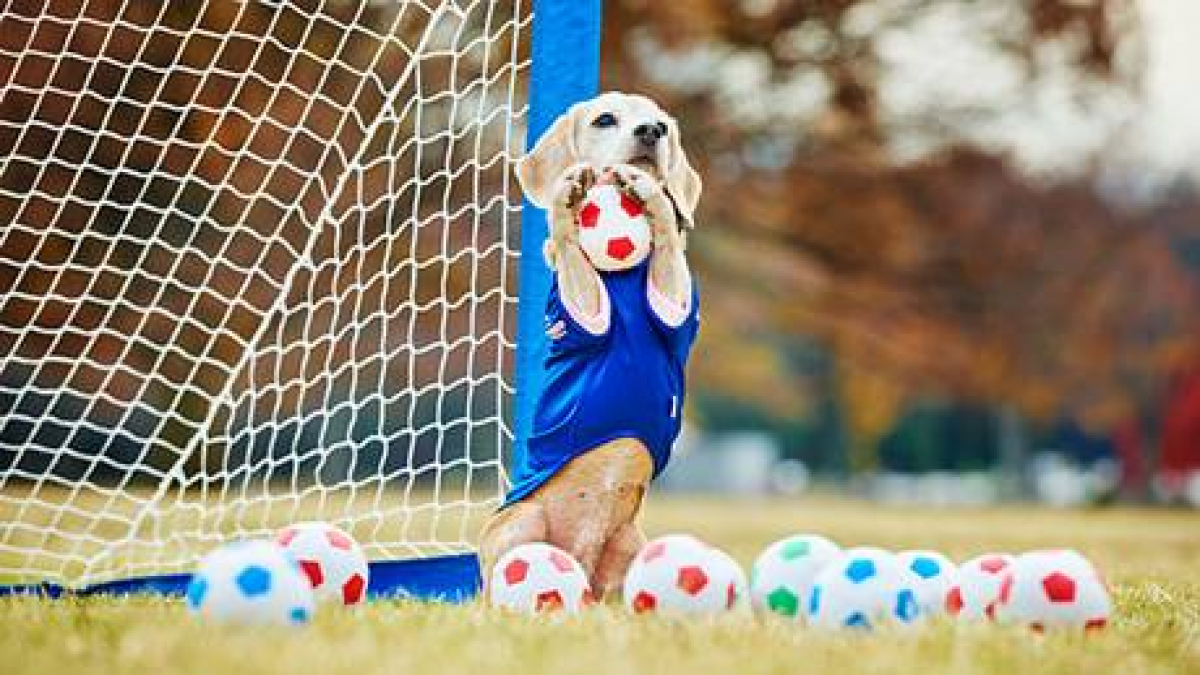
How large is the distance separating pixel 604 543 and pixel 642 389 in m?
0.45

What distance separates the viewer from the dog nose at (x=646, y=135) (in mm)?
4844

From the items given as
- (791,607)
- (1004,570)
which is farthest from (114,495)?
(1004,570)

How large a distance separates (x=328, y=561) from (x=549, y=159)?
1384 mm

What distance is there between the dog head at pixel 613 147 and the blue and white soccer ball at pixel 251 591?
5.45 ft

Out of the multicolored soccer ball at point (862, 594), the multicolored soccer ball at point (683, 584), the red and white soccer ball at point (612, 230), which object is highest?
the red and white soccer ball at point (612, 230)

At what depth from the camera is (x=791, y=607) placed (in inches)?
166

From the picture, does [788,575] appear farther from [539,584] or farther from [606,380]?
[606,380]

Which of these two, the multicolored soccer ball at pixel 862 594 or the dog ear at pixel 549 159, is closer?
the multicolored soccer ball at pixel 862 594

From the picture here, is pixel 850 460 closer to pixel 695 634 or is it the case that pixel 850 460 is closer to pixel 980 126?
pixel 980 126

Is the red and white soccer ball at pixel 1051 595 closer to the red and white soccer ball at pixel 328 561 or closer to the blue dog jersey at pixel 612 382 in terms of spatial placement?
the blue dog jersey at pixel 612 382

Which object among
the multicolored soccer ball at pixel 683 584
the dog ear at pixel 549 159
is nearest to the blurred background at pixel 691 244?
the dog ear at pixel 549 159

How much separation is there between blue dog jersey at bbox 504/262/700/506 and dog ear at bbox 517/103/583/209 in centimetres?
41

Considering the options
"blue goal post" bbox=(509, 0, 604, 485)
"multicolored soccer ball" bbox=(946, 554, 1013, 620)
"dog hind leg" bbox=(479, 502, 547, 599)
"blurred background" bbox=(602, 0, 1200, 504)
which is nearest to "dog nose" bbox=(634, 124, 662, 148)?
"blue goal post" bbox=(509, 0, 604, 485)

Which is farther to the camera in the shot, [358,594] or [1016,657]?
[358,594]
